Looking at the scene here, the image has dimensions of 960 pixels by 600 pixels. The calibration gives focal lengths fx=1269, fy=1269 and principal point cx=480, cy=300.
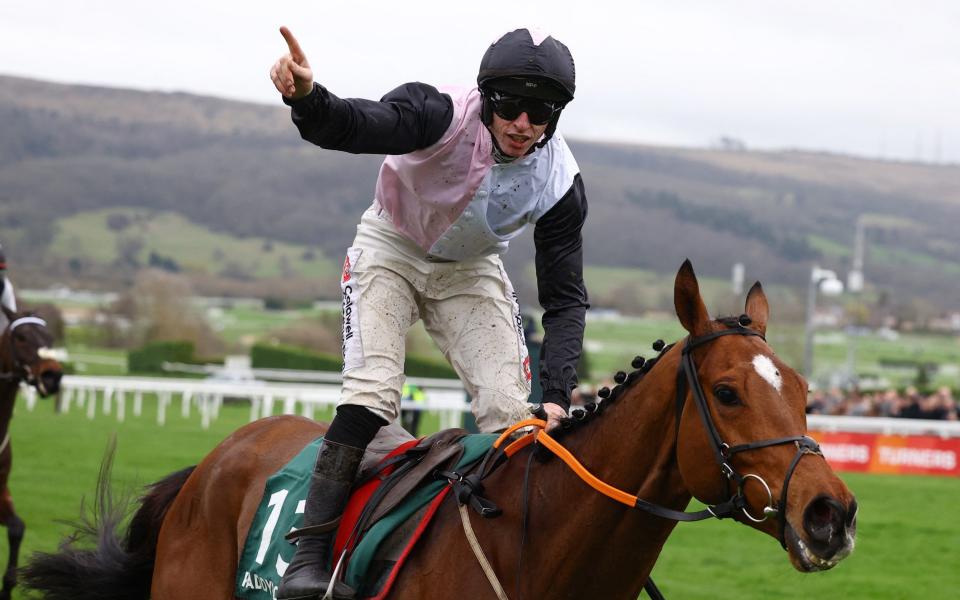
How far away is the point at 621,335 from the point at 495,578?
92305 millimetres

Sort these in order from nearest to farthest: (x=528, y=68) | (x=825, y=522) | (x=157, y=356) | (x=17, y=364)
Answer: (x=825, y=522)
(x=528, y=68)
(x=17, y=364)
(x=157, y=356)

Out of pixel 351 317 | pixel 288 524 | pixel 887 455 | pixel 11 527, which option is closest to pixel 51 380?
pixel 11 527

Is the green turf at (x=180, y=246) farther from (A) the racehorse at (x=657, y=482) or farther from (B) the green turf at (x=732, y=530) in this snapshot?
(A) the racehorse at (x=657, y=482)

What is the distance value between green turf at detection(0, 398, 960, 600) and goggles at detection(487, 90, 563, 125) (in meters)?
2.02

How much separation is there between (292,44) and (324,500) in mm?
1498

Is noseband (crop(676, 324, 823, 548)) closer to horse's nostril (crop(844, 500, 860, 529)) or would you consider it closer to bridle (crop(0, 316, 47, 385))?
horse's nostril (crop(844, 500, 860, 529))

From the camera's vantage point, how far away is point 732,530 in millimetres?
12344

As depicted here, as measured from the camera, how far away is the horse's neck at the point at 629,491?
3.54 m

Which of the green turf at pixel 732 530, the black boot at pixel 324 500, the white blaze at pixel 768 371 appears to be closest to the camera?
the white blaze at pixel 768 371

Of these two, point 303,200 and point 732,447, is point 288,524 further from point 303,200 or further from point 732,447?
point 303,200

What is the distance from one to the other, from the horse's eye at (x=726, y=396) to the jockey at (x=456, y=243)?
698 millimetres

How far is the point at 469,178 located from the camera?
4.05 metres

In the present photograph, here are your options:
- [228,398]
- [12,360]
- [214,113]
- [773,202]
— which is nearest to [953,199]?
[773,202]

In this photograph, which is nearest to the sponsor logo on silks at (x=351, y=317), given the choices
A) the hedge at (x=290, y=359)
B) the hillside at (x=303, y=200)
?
the hedge at (x=290, y=359)
